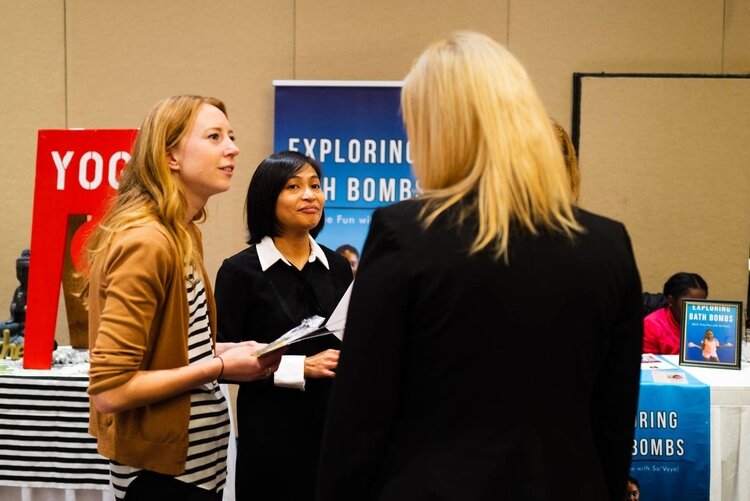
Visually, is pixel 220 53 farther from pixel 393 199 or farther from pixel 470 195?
pixel 470 195

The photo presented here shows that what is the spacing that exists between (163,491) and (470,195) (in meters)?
0.92

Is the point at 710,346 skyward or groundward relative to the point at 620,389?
groundward

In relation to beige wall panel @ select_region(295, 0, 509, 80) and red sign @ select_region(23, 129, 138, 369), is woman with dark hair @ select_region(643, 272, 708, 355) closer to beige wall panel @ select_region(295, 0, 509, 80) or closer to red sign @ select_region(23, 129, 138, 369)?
beige wall panel @ select_region(295, 0, 509, 80)

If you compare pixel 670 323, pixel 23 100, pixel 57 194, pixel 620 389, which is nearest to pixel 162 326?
pixel 620 389

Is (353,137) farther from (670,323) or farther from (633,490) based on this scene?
(633,490)

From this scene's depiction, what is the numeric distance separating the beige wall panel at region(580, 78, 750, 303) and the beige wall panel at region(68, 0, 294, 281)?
6.72ft

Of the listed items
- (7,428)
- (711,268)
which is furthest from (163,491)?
(711,268)

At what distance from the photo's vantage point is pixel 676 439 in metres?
2.36

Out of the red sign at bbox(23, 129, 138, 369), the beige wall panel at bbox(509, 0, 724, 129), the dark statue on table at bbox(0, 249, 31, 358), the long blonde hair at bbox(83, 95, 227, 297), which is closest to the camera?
the long blonde hair at bbox(83, 95, 227, 297)

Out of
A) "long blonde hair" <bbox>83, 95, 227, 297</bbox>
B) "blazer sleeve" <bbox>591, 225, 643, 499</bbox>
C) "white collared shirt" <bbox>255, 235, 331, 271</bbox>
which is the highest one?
"long blonde hair" <bbox>83, 95, 227, 297</bbox>

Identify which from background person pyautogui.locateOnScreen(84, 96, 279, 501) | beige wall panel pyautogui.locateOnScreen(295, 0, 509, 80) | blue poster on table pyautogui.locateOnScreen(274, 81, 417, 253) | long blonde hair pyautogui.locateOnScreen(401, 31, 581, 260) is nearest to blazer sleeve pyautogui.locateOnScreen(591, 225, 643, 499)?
long blonde hair pyautogui.locateOnScreen(401, 31, 581, 260)

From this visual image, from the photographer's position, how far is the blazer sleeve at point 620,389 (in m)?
1.01

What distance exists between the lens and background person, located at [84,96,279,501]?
4.30ft

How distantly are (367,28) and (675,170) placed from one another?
2151 mm
